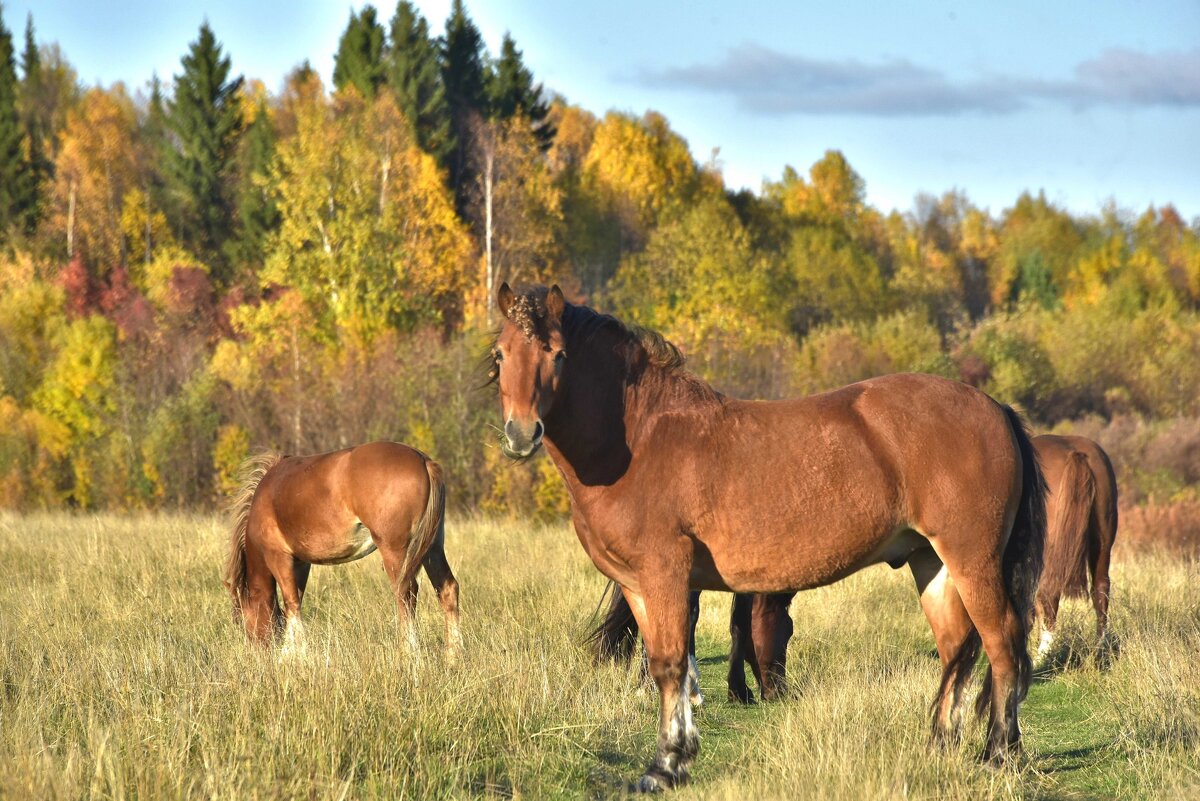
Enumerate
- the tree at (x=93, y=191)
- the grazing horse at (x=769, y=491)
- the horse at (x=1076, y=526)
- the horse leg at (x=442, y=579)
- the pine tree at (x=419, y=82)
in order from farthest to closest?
1. the tree at (x=93, y=191)
2. the pine tree at (x=419, y=82)
3. the horse at (x=1076, y=526)
4. the horse leg at (x=442, y=579)
5. the grazing horse at (x=769, y=491)

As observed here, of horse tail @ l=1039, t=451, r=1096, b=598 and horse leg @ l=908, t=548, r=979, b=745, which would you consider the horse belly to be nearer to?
horse leg @ l=908, t=548, r=979, b=745

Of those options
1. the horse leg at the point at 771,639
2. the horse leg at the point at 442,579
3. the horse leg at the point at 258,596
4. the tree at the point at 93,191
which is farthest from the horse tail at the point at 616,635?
the tree at the point at 93,191

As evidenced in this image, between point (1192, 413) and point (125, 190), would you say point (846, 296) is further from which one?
point (125, 190)

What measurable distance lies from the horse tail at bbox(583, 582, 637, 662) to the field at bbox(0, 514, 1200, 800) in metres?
0.16

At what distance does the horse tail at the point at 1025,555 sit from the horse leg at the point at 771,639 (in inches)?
78.6

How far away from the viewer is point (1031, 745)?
21.4 feet

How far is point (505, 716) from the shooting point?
19.8 feet

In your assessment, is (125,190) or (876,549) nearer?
(876,549)

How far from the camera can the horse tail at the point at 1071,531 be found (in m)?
9.44

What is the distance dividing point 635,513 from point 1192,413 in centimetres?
4037

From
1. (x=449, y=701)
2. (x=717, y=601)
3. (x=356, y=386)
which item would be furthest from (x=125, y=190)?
(x=449, y=701)

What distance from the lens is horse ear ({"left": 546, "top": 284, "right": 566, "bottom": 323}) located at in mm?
5543

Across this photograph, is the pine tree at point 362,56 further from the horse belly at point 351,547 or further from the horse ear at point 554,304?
the horse ear at point 554,304

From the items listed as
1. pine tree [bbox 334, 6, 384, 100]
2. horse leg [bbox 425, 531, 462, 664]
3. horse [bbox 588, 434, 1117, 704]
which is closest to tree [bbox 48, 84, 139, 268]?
pine tree [bbox 334, 6, 384, 100]
